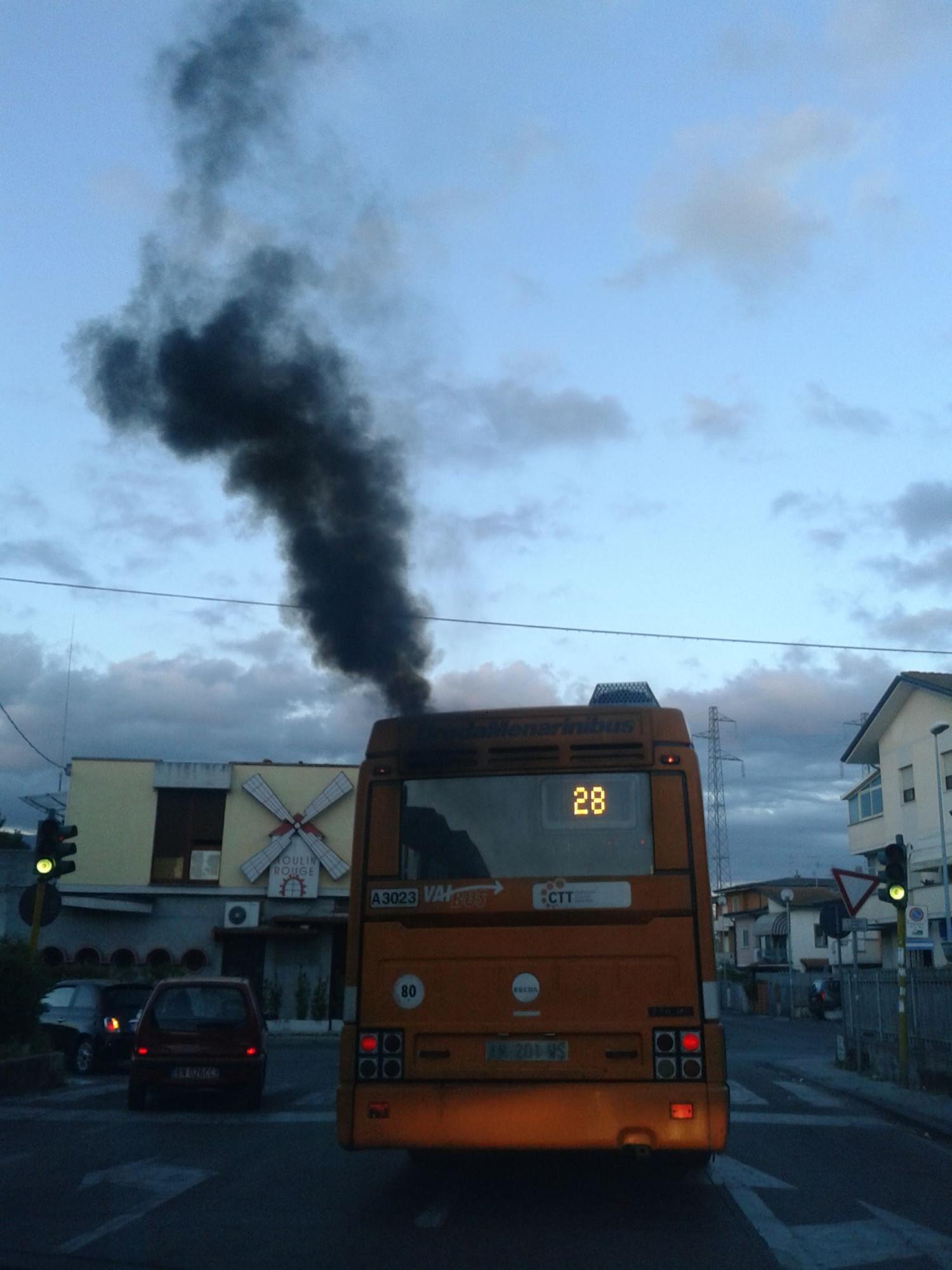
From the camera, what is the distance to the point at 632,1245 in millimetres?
7273

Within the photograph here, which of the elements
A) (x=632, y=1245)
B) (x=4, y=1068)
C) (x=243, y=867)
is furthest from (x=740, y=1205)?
(x=243, y=867)

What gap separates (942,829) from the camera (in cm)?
3734

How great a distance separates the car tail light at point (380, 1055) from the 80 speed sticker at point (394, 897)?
0.82 m

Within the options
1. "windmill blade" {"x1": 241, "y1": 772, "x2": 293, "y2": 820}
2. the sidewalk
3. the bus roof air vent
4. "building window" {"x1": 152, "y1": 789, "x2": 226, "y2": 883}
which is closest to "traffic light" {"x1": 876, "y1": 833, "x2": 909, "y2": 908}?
the sidewalk

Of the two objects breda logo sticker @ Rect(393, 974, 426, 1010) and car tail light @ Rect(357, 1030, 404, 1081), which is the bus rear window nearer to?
breda logo sticker @ Rect(393, 974, 426, 1010)

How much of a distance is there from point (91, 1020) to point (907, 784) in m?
30.0

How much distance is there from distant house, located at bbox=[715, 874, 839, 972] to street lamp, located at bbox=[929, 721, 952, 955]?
69.3 ft

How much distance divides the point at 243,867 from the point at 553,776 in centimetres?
2944

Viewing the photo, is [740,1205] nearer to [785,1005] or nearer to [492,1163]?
[492,1163]

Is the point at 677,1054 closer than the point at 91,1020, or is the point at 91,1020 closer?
the point at 677,1054

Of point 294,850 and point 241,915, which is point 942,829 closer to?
point 294,850

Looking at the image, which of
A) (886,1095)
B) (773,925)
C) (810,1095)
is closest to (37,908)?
(810,1095)

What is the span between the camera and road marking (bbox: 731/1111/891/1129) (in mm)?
13734

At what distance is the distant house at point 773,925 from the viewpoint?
2847 inches
